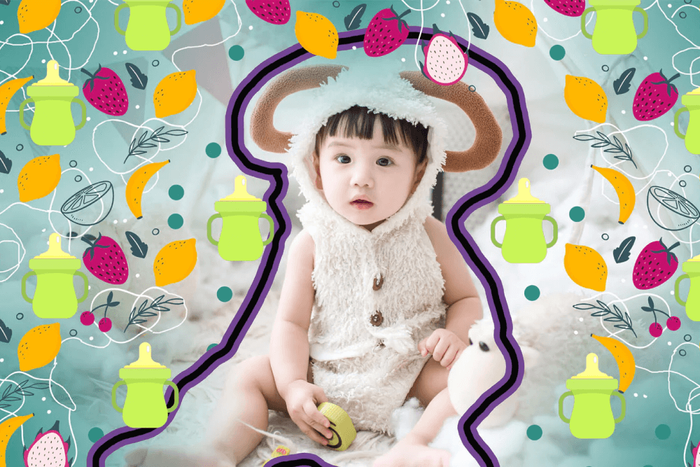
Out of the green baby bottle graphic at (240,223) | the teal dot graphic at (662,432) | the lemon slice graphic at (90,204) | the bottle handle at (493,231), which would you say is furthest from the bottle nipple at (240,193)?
the teal dot graphic at (662,432)

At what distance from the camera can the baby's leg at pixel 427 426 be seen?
1.18 meters

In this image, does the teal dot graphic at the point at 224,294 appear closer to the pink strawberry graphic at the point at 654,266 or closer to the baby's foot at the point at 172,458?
the baby's foot at the point at 172,458

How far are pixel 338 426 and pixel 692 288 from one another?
0.69m

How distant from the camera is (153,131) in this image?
132cm

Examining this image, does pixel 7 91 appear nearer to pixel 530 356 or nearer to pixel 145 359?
pixel 145 359

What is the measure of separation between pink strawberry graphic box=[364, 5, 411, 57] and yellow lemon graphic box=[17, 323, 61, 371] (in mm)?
773

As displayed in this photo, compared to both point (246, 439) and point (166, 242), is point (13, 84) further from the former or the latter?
point (246, 439)

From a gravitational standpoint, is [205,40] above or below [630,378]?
above

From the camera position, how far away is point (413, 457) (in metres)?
1.18

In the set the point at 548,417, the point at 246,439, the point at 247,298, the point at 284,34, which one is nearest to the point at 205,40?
the point at 284,34

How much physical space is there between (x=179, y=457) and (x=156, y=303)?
28 centimetres

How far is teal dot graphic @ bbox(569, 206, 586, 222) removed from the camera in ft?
4.32

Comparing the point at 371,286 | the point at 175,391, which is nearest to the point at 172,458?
the point at 175,391

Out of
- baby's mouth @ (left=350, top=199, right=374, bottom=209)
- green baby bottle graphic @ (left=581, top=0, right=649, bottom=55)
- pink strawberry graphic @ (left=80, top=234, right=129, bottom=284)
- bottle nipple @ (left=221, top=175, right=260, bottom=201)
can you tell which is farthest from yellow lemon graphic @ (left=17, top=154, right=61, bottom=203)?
green baby bottle graphic @ (left=581, top=0, right=649, bottom=55)
